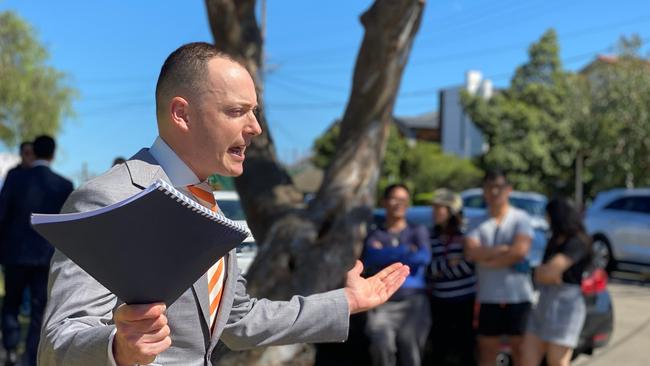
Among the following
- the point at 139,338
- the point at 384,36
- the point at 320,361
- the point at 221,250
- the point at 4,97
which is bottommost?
the point at 320,361

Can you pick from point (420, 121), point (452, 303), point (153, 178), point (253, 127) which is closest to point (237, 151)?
point (253, 127)

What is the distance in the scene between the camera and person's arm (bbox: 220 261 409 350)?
192 centimetres

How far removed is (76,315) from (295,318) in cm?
66

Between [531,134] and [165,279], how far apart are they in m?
31.8

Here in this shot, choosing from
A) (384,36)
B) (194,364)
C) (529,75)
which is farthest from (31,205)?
(529,75)

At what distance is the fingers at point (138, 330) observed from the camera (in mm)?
1254

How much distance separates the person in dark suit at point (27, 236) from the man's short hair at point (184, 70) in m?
4.40

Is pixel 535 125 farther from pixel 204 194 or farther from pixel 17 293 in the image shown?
pixel 204 194

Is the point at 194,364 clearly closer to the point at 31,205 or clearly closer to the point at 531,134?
the point at 31,205

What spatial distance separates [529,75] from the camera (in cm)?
3375

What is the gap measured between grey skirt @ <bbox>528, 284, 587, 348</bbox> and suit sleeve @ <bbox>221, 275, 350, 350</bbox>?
3.35 metres

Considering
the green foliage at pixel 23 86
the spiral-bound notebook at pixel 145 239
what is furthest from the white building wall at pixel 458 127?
the spiral-bound notebook at pixel 145 239

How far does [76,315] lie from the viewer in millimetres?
1410

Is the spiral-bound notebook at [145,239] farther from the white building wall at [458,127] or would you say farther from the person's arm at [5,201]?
the white building wall at [458,127]
